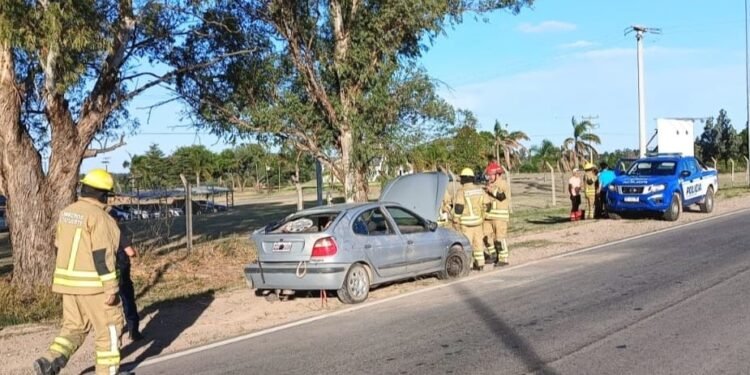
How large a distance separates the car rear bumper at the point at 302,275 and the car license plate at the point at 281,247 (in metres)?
0.18

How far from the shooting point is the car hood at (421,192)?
15.0m

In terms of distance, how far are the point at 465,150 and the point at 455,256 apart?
34091mm

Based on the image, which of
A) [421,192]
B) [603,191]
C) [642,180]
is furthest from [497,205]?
[603,191]

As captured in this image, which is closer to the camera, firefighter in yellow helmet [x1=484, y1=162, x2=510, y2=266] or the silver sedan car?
the silver sedan car

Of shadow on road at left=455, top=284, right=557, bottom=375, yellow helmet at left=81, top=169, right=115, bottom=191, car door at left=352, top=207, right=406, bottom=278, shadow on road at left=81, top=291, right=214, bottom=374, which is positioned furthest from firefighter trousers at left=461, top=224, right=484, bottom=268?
yellow helmet at left=81, top=169, right=115, bottom=191

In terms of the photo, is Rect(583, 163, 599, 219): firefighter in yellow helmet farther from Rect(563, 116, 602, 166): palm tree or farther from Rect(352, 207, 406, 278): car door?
Rect(563, 116, 602, 166): palm tree

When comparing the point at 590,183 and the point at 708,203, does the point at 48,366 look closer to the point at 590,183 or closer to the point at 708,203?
the point at 590,183

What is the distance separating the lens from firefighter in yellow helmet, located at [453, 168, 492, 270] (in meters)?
13.0

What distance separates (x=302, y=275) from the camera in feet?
33.1

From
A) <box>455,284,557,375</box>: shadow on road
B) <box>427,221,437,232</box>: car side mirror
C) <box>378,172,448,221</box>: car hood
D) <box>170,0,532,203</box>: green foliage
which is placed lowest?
<box>455,284,557,375</box>: shadow on road

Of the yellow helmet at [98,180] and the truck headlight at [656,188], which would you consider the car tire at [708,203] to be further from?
the yellow helmet at [98,180]

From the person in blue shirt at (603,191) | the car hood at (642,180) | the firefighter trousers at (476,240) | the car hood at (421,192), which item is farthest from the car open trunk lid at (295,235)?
the person in blue shirt at (603,191)

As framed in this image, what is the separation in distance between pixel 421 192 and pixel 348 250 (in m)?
5.27

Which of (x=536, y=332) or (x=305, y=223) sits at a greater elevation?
(x=305, y=223)
